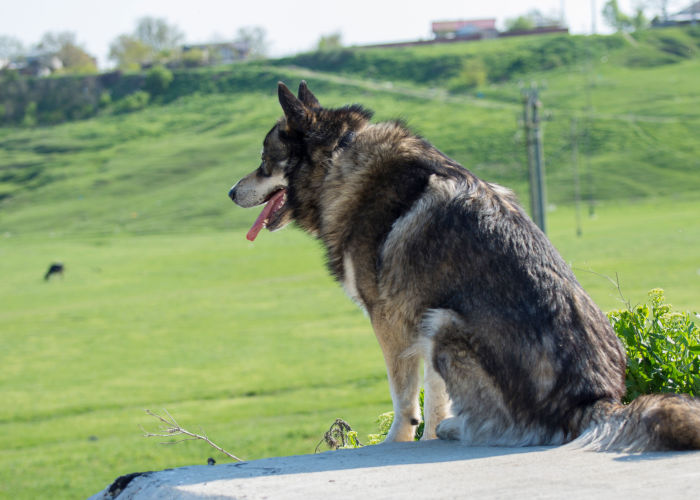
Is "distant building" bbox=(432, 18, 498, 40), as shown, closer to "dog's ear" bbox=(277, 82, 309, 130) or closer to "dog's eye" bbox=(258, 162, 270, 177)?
"dog's eye" bbox=(258, 162, 270, 177)

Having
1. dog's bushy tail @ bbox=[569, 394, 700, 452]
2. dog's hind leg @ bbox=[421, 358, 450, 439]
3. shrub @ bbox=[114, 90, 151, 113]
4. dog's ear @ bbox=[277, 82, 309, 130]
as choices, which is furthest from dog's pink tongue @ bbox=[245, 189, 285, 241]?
shrub @ bbox=[114, 90, 151, 113]

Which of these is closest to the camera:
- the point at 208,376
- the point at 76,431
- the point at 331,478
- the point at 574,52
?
the point at 331,478

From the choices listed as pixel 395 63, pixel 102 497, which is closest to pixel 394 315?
pixel 102 497

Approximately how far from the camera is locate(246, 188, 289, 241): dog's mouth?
21.2 feet

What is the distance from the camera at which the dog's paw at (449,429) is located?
5273 mm

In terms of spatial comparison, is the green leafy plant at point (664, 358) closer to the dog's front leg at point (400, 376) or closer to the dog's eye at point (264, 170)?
the dog's front leg at point (400, 376)

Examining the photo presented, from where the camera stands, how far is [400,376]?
224 inches

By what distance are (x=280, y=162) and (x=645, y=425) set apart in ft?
10.6

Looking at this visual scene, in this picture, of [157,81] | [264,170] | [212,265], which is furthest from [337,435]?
[157,81]

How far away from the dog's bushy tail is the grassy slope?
6.40ft

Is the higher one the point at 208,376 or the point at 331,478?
the point at 331,478

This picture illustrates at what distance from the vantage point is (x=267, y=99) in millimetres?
141625

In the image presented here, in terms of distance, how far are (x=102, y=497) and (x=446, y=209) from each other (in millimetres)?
2624

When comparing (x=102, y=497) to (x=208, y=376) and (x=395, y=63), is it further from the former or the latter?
(x=395, y=63)
